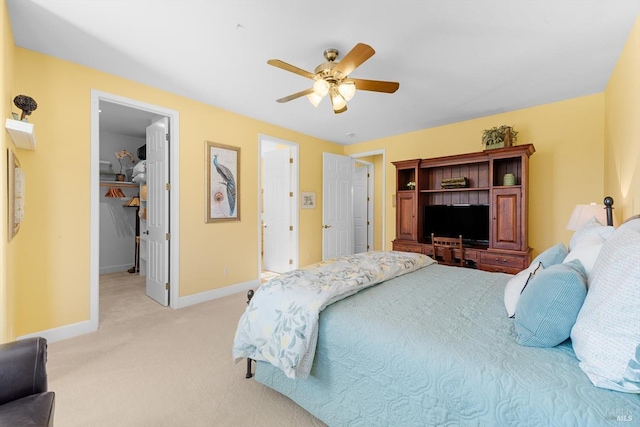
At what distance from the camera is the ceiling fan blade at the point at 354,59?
72.4 inches

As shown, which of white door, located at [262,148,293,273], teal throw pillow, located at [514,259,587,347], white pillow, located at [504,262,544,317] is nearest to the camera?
teal throw pillow, located at [514,259,587,347]

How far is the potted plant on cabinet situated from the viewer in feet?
11.7

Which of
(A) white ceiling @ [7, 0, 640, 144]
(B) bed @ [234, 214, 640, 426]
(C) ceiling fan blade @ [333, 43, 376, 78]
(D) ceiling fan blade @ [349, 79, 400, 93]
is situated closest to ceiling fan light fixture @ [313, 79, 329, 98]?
(C) ceiling fan blade @ [333, 43, 376, 78]

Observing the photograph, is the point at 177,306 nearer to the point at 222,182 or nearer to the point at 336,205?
the point at 222,182

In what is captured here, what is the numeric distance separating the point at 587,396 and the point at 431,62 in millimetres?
2622

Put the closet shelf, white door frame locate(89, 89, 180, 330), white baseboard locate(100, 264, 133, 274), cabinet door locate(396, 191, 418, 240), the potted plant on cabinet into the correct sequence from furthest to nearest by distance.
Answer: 1. white baseboard locate(100, 264, 133, 274)
2. the closet shelf
3. cabinet door locate(396, 191, 418, 240)
4. the potted plant on cabinet
5. white door frame locate(89, 89, 180, 330)

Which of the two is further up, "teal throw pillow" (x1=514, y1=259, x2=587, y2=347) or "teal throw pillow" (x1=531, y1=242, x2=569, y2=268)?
"teal throw pillow" (x1=531, y1=242, x2=569, y2=268)

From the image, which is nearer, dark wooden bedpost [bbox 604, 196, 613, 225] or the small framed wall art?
the small framed wall art

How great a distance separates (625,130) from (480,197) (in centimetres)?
181

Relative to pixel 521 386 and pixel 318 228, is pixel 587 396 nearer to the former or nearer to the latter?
pixel 521 386

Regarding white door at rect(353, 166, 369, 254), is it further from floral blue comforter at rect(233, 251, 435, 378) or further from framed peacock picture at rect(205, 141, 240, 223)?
floral blue comforter at rect(233, 251, 435, 378)

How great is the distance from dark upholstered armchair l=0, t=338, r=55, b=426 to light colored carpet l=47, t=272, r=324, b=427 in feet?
2.34

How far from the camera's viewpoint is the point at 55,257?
2.58m

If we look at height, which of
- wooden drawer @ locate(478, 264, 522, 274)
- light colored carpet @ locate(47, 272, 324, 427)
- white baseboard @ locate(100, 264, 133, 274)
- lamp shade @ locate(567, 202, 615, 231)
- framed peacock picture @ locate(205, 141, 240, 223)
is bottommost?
light colored carpet @ locate(47, 272, 324, 427)
